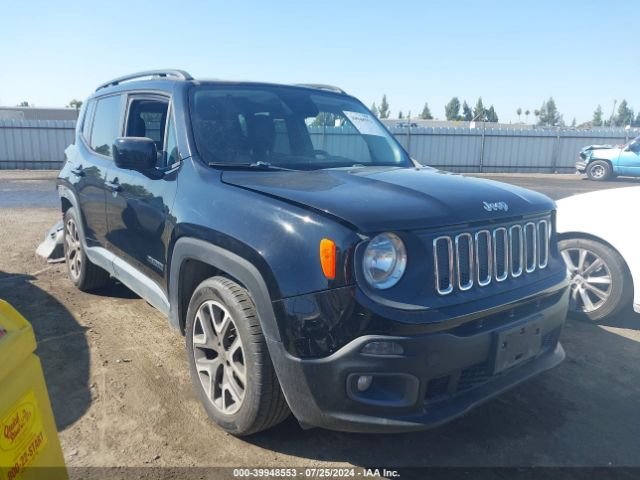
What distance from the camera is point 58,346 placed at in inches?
160

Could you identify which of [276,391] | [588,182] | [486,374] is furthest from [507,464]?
[588,182]

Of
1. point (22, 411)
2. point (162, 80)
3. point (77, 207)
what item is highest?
point (162, 80)

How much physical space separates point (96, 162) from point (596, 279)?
4.52 m

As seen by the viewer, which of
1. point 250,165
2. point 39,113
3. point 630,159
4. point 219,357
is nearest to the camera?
point 219,357

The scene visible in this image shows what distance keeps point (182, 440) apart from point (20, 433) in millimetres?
1207

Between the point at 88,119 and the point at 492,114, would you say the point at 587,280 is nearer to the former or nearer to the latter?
the point at 88,119

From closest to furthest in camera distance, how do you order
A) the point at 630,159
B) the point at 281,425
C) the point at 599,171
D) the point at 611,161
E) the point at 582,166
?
the point at 281,425, the point at 630,159, the point at 611,161, the point at 599,171, the point at 582,166

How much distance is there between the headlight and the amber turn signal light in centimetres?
14

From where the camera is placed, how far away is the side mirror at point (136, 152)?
3232 mm

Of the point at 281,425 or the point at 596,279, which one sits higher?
the point at 596,279

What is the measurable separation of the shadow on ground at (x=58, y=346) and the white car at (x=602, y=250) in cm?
415

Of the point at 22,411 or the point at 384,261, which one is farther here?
the point at 384,261

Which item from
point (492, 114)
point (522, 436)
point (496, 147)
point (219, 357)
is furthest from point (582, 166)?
point (492, 114)

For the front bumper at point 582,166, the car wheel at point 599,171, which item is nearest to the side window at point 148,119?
the car wheel at point 599,171
